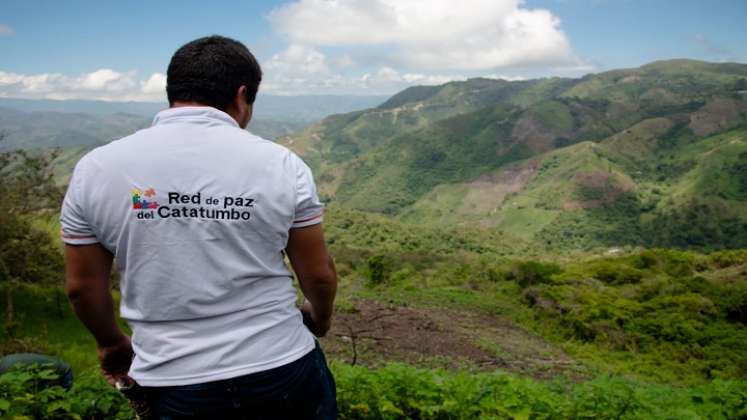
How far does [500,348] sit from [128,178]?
Answer: 40.0 ft

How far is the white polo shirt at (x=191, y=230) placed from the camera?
1.50 metres

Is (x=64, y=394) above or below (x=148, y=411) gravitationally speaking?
below

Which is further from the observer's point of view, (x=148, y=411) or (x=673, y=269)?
(x=673, y=269)

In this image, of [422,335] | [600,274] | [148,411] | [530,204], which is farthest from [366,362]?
[530,204]

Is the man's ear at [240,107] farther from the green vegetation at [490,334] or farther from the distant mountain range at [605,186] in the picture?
the distant mountain range at [605,186]

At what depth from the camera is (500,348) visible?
493 inches

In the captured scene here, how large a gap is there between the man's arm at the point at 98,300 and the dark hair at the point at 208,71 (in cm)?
57

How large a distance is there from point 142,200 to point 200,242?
21 centimetres

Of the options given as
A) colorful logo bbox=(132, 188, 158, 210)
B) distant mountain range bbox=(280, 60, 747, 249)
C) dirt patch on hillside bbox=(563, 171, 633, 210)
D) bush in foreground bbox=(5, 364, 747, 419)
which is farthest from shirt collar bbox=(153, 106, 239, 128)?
dirt patch on hillside bbox=(563, 171, 633, 210)

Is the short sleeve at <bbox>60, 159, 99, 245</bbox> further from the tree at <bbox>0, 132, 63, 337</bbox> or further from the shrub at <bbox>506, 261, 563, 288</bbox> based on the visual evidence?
the shrub at <bbox>506, 261, 563, 288</bbox>

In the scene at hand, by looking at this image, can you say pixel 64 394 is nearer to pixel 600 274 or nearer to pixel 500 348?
pixel 500 348

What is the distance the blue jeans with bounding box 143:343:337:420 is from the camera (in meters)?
1.54

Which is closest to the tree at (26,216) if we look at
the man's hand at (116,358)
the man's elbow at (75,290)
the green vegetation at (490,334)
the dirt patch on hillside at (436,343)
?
the green vegetation at (490,334)

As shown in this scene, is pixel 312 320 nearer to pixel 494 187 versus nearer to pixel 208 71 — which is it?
pixel 208 71
